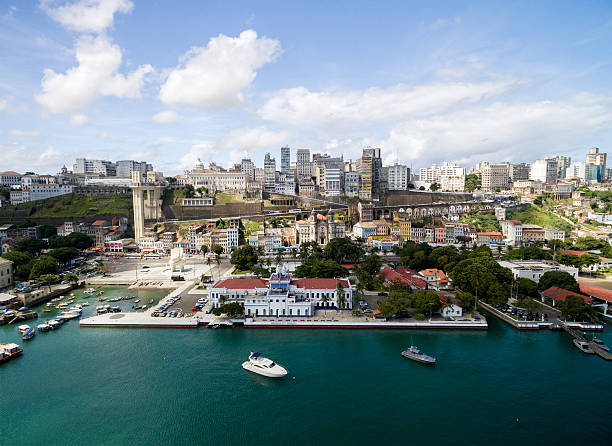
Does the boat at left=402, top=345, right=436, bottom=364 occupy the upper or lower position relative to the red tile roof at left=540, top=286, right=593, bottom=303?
lower

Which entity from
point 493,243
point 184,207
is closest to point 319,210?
point 184,207

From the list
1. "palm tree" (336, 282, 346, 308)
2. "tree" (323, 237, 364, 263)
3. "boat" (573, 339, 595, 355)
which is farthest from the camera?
"tree" (323, 237, 364, 263)

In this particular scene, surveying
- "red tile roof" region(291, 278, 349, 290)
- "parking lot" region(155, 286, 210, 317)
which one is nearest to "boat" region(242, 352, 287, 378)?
"red tile roof" region(291, 278, 349, 290)

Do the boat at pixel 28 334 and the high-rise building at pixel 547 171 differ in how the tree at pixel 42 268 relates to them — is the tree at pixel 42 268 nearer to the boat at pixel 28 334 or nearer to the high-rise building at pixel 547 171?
the boat at pixel 28 334

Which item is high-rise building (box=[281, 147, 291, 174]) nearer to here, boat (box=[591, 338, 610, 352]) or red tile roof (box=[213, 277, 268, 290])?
red tile roof (box=[213, 277, 268, 290])

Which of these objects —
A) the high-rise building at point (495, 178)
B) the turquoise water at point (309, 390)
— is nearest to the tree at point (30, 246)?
the turquoise water at point (309, 390)
